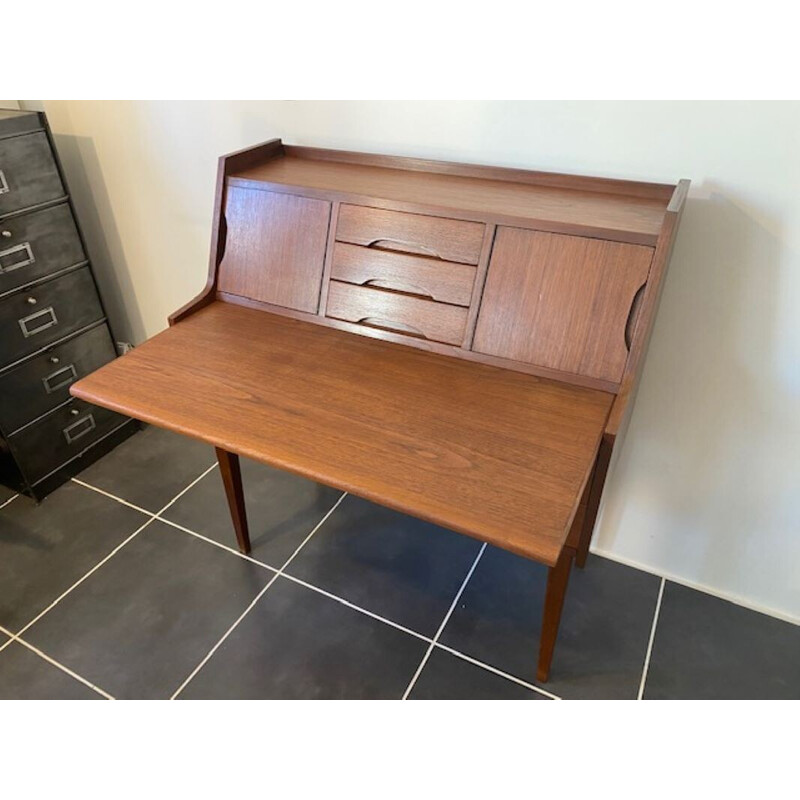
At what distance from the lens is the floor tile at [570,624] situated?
1.48 meters

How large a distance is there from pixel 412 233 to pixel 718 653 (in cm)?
128

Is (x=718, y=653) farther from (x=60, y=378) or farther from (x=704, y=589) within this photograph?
(x=60, y=378)

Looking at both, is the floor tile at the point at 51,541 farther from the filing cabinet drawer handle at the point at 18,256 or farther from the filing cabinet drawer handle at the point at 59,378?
the filing cabinet drawer handle at the point at 18,256

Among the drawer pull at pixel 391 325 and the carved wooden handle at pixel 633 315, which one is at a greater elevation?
the carved wooden handle at pixel 633 315

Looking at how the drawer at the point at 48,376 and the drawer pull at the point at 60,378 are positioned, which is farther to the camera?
the drawer pull at the point at 60,378

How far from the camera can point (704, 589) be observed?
1683mm

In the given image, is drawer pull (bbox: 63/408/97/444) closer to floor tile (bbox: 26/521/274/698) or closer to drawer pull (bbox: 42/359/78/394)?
drawer pull (bbox: 42/359/78/394)

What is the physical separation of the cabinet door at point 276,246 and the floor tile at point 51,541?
0.93 meters

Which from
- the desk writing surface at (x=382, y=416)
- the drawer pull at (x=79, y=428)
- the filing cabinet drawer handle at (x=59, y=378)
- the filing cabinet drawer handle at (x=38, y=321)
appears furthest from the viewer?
the drawer pull at (x=79, y=428)

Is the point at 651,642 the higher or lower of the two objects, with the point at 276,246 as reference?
lower

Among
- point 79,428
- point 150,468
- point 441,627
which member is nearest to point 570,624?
point 441,627

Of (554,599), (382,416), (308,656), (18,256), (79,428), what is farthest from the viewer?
(79,428)

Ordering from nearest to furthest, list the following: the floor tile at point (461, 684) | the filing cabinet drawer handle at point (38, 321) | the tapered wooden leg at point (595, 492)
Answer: the tapered wooden leg at point (595, 492)
the floor tile at point (461, 684)
the filing cabinet drawer handle at point (38, 321)

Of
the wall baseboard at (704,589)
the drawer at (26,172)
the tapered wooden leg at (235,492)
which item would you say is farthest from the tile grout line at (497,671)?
the drawer at (26,172)
